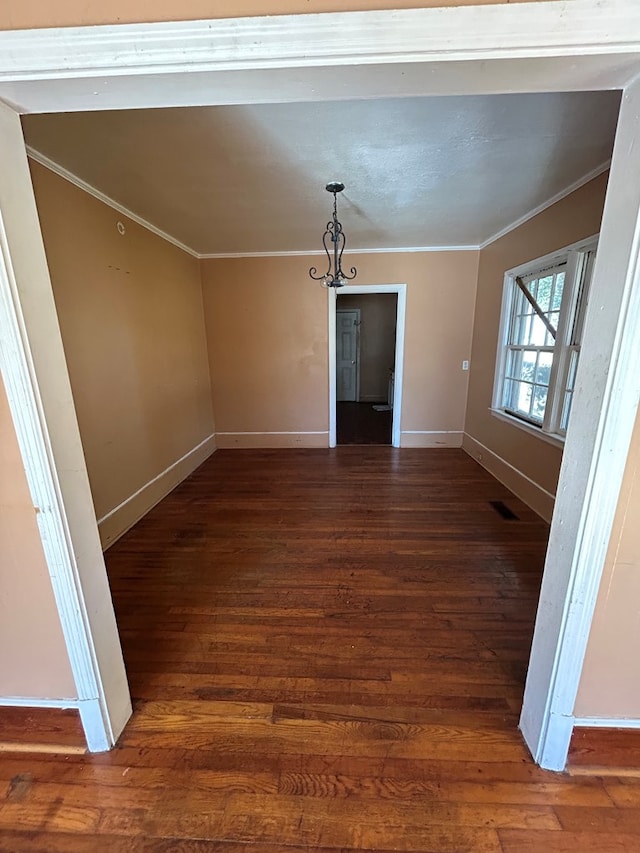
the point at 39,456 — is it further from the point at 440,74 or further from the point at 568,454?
the point at 568,454

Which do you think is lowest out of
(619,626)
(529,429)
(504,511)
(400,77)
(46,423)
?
(504,511)

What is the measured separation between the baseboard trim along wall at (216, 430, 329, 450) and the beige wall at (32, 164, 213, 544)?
872mm

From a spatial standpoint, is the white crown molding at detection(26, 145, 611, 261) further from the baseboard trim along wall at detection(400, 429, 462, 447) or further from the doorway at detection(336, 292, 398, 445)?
the doorway at detection(336, 292, 398, 445)

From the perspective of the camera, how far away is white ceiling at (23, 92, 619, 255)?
1601 millimetres

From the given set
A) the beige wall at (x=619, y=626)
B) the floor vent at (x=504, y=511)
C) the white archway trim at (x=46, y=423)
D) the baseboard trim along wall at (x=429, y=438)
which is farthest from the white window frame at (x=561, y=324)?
the white archway trim at (x=46, y=423)

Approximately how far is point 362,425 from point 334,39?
5.27 metres

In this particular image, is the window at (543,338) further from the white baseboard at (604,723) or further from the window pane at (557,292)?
the white baseboard at (604,723)

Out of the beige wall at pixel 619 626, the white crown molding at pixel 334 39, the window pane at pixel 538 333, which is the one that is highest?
the white crown molding at pixel 334 39

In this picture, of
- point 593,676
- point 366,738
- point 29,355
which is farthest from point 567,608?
point 29,355

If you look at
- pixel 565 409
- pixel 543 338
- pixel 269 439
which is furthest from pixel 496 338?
pixel 269 439

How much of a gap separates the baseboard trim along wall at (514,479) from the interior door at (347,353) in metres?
4.00

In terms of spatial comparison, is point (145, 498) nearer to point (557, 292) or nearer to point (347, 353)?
point (557, 292)

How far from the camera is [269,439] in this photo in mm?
4738

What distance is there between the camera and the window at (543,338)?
2.59 metres
